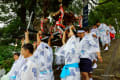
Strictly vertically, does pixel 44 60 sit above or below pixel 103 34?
below

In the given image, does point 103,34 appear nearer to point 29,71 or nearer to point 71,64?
point 71,64

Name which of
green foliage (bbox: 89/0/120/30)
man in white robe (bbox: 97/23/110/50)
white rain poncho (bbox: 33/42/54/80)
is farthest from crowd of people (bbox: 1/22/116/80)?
green foliage (bbox: 89/0/120/30)

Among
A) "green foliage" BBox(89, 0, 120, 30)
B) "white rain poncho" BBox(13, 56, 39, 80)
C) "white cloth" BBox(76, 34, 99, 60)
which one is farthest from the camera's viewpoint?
"green foliage" BBox(89, 0, 120, 30)

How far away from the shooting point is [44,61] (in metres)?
4.11

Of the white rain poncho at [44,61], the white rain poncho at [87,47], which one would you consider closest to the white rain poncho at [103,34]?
the white rain poncho at [87,47]

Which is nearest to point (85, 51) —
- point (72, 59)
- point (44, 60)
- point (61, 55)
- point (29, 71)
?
point (61, 55)

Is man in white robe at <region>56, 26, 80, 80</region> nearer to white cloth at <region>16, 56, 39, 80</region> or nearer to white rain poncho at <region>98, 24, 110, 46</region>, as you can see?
white cloth at <region>16, 56, 39, 80</region>

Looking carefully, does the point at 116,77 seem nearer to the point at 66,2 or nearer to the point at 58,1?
the point at 58,1

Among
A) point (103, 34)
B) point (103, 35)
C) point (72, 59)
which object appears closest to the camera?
point (72, 59)

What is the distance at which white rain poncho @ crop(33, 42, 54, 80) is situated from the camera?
13.2 ft

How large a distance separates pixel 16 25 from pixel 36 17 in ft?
4.01

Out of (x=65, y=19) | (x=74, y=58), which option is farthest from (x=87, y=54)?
(x=65, y=19)

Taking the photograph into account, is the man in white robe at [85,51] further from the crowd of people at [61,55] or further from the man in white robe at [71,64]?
the man in white robe at [71,64]

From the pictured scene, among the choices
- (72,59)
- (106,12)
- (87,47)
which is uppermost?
(106,12)
